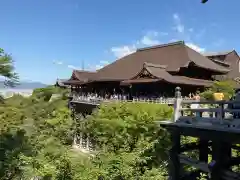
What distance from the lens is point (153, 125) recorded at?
1902 centimetres

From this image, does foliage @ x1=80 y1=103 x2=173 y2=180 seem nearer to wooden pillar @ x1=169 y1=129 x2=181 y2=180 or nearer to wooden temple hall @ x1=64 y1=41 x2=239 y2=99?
wooden pillar @ x1=169 y1=129 x2=181 y2=180

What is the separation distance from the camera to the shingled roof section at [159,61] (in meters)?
35.0

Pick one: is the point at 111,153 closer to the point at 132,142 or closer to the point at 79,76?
the point at 132,142

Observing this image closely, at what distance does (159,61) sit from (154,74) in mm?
8459

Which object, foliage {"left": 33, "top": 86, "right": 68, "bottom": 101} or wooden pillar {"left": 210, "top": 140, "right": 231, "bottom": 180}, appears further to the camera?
foliage {"left": 33, "top": 86, "right": 68, "bottom": 101}

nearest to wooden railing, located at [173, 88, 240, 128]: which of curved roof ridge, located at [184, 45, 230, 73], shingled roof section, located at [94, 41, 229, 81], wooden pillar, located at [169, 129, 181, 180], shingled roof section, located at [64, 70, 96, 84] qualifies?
wooden pillar, located at [169, 129, 181, 180]

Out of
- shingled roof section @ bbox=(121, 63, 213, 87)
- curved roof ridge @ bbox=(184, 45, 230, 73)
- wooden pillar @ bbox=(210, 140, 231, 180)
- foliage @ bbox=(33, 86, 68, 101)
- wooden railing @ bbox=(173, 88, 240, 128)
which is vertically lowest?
wooden pillar @ bbox=(210, 140, 231, 180)

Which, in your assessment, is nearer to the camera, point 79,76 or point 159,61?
point 159,61

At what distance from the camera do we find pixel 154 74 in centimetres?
2956

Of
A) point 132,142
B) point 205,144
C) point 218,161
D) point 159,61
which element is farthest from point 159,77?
point 218,161

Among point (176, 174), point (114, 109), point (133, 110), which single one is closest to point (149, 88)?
point (114, 109)

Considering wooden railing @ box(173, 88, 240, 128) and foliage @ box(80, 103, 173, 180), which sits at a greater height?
wooden railing @ box(173, 88, 240, 128)

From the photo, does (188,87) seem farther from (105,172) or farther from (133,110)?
(105,172)

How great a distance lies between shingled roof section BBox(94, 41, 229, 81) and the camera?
35031 mm
